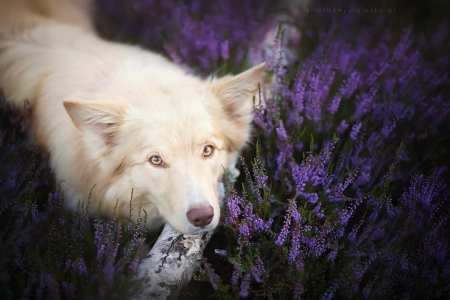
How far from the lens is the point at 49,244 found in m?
1.87

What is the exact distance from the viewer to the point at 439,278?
1776 millimetres

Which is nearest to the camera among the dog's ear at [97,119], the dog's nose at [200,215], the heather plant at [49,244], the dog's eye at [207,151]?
the heather plant at [49,244]

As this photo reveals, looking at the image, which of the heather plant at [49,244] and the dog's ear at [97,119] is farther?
the dog's ear at [97,119]

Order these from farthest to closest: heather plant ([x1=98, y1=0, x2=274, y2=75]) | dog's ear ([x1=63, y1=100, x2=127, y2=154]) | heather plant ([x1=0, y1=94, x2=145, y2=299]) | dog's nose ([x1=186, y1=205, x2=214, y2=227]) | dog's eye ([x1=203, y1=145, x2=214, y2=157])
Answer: heather plant ([x1=98, y1=0, x2=274, y2=75]) < dog's eye ([x1=203, y1=145, x2=214, y2=157]) < dog's ear ([x1=63, y1=100, x2=127, y2=154]) < dog's nose ([x1=186, y1=205, x2=214, y2=227]) < heather plant ([x1=0, y1=94, x2=145, y2=299])

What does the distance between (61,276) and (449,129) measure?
2748 millimetres

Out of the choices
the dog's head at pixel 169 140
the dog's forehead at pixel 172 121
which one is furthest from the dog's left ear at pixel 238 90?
the dog's forehead at pixel 172 121

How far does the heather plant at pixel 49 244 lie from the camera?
1.60 meters

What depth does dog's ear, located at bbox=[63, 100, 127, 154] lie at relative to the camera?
1873mm

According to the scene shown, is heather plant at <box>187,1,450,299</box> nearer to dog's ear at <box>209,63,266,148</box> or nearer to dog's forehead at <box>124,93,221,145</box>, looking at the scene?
dog's ear at <box>209,63,266,148</box>

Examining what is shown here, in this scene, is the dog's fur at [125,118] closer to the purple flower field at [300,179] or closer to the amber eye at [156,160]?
the amber eye at [156,160]

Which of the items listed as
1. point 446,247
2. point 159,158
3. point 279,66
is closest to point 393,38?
point 279,66

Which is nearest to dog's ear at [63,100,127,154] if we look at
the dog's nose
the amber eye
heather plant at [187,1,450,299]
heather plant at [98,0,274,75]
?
the amber eye

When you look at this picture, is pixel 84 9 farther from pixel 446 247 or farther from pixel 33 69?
pixel 446 247

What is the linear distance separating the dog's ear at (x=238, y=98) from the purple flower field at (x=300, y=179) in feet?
0.54
